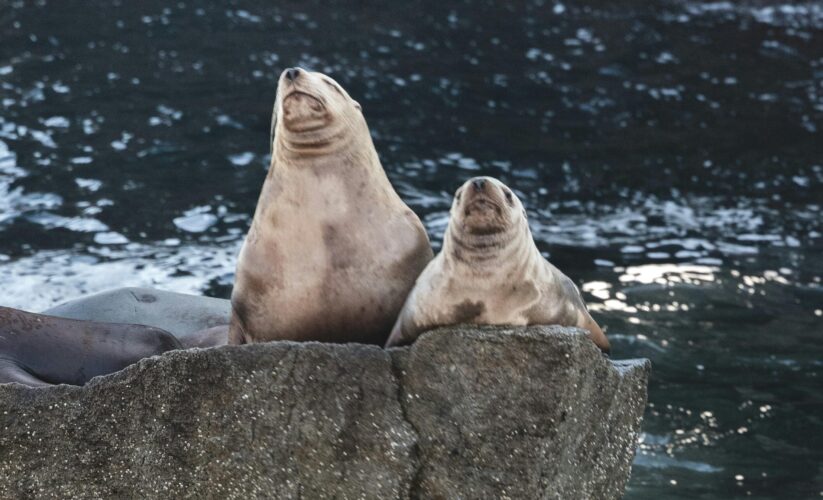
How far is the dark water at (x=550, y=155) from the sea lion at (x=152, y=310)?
240cm

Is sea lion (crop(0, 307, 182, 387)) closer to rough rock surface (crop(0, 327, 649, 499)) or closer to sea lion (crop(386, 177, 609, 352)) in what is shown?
rough rock surface (crop(0, 327, 649, 499))

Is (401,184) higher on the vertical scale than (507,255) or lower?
lower

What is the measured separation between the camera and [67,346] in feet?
16.2

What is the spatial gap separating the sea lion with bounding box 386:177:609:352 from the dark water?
10.0ft

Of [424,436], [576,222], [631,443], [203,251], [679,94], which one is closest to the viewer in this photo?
[424,436]

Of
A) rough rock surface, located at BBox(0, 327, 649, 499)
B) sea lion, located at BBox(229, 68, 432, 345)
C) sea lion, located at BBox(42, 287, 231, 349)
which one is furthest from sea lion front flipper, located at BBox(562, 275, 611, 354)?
sea lion, located at BBox(42, 287, 231, 349)

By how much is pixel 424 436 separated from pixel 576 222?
24.2ft

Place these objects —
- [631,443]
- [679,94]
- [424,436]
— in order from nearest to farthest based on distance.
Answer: [424,436] < [631,443] < [679,94]

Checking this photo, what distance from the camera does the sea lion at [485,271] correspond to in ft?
13.3

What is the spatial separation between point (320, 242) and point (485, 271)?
73cm

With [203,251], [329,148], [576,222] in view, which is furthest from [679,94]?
[329,148]

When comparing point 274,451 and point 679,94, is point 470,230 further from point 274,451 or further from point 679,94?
point 679,94

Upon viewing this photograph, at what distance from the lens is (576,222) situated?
11203mm

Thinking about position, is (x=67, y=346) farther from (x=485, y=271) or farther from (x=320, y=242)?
(x=485, y=271)
